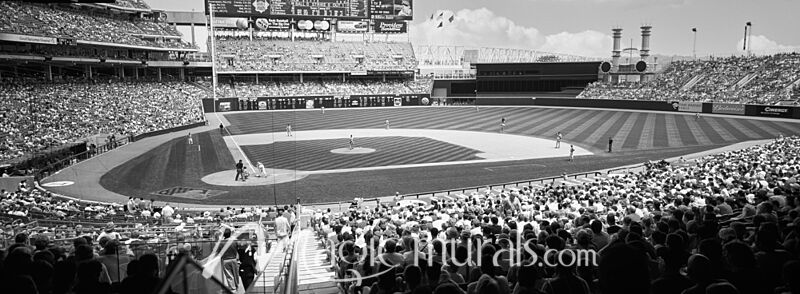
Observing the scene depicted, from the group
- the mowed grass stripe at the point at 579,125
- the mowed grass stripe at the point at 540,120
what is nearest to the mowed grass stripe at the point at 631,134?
the mowed grass stripe at the point at 579,125

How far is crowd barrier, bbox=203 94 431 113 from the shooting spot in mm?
76250

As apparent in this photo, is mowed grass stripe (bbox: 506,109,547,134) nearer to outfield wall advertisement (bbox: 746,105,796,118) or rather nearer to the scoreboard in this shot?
outfield wall advertisement (bbox: 746,105,796,118)

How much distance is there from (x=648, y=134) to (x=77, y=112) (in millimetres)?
49940

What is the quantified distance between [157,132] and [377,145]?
21.6m

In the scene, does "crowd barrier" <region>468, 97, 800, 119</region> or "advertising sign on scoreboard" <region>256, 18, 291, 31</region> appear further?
"advertising sign on scoreboard" <region>256, 18, 291, 31</region>

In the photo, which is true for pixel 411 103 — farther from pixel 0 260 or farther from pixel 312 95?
pixel 0 260

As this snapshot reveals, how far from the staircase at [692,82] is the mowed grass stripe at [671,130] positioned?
1164 cm

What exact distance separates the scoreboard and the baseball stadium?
36 cm

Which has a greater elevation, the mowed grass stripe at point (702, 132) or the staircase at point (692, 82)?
the staircase at point (692, 82)

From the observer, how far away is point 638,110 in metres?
68.8

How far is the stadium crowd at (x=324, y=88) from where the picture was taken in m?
82.2

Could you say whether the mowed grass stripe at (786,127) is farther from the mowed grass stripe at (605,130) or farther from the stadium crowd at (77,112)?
the stadium crowd at (77,112)

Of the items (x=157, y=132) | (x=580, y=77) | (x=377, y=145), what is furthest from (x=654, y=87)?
(x=157, y=132)

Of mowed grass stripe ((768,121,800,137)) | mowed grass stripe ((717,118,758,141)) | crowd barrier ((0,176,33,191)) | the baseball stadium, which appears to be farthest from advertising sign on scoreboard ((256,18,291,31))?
mowed grass stripe ((768,121,800,137))
